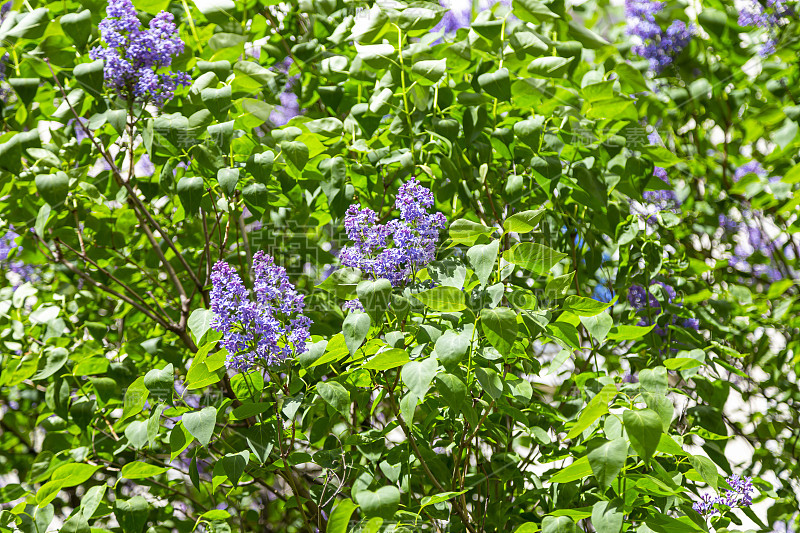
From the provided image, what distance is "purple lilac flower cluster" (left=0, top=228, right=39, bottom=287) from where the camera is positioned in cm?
185

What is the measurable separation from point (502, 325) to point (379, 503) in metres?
0.29

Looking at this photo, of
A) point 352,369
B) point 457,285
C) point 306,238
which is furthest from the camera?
point 306,238

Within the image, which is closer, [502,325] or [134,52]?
[502,325]

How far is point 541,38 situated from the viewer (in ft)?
4.02

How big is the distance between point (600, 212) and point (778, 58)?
0.98 metres

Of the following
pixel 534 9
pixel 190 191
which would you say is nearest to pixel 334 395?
pixel 190 191

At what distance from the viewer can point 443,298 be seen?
855 millimetres

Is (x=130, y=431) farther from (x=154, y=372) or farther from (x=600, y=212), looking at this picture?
(x=600, y=212)

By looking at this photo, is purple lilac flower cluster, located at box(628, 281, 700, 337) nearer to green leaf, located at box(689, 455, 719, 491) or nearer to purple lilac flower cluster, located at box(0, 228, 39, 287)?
green leaf, located at box(689, 455, 719, 491)

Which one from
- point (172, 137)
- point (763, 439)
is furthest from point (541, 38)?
point (763, 439)

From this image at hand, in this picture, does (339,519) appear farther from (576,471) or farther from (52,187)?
(52,187)

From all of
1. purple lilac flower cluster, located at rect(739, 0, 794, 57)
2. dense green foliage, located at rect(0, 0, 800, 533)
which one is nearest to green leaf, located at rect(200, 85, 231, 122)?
dense green foliage, located at rect(0, 0, 800, 533)

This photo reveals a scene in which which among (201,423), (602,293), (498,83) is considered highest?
(498,83)

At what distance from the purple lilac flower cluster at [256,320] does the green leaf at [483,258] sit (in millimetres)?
277
